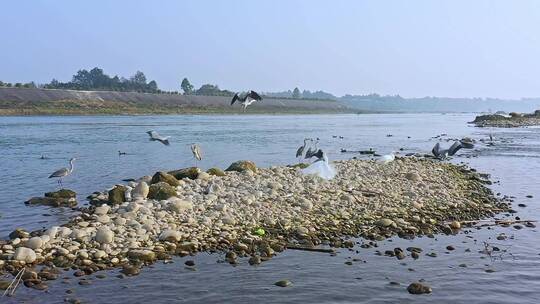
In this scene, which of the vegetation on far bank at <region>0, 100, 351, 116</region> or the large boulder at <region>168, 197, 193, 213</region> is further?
the vegetation on far bank at <region>0, 100, 351, 116</region>

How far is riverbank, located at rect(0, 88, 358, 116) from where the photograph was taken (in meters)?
88.4

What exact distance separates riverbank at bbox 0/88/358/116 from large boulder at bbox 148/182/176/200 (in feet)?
252

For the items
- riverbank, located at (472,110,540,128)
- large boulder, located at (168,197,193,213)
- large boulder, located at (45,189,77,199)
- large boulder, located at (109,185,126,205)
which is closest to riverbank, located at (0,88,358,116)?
riverbank, located at (472,110,540,128)

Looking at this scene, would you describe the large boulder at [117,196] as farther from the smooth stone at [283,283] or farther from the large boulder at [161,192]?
the smooth stone at [283,283]

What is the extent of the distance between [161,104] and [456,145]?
314 ft

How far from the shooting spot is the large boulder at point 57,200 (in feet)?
53.4

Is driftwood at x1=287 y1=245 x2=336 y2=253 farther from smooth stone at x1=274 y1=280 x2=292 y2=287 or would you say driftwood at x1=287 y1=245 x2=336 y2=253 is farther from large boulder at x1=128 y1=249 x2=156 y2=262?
large boulder at x1=128 y1=249 x2=156 y2=262

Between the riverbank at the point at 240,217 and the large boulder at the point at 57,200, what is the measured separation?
2.87ft

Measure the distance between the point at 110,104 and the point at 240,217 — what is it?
93709 mm

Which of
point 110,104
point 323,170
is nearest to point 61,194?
point 323,170

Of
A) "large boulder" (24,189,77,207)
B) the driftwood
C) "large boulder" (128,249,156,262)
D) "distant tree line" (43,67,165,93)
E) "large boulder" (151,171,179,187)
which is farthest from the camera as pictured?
"distant tree line" (43,67,165,93)

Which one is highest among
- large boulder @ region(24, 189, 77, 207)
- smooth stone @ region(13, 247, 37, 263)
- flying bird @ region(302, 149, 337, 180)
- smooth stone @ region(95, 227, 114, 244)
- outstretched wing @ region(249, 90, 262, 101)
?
outstretched wing @ region(249, 90, 262, 101)

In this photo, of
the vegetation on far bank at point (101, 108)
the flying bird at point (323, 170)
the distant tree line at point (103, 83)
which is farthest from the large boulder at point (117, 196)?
the distant tree line at point (103, 83)

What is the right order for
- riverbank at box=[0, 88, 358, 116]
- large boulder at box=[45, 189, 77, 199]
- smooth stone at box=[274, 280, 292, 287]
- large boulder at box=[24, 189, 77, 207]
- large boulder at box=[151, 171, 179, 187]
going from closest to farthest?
smooth stone at box=[274, 280, 292, 287], large boulder at box=[24, 189, 77, 207], large boulder at box=[151, 171, 179, 187], large boulder at box=[45, 189, 77, 199], riverbank at box=[0, 88, 358, 116]
